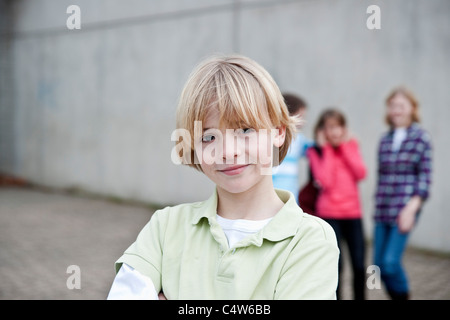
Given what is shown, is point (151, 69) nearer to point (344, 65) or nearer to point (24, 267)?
point (344, 65)

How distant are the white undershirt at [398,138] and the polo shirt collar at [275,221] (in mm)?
2592

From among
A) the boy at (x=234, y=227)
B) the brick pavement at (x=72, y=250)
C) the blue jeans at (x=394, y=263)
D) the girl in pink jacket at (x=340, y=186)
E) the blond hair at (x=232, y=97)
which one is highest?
the blond hair at (x=232, y=97)

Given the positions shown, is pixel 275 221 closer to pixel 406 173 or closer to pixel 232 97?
pixel 232 97

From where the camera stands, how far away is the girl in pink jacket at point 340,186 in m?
4.00

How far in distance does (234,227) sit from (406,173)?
8.95 feet

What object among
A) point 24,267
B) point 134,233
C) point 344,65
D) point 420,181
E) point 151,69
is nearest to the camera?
point 420,181

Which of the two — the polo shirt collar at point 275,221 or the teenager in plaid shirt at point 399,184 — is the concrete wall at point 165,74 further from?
the polo shirt collar at point 275,221

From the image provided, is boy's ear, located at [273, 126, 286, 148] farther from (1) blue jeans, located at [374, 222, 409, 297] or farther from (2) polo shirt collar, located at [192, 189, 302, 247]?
(1) blue jeans, located at [374, 222, 409, 297]

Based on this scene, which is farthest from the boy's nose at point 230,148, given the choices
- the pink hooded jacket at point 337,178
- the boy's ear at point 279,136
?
the pink hooded jacket at point 337,178

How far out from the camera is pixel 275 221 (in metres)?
1.45

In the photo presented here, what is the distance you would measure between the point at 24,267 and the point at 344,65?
4.55 metres

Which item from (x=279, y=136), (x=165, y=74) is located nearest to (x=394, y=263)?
(x=279, y=136)

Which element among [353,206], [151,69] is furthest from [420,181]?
[151,69]

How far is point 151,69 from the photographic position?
9508mm
